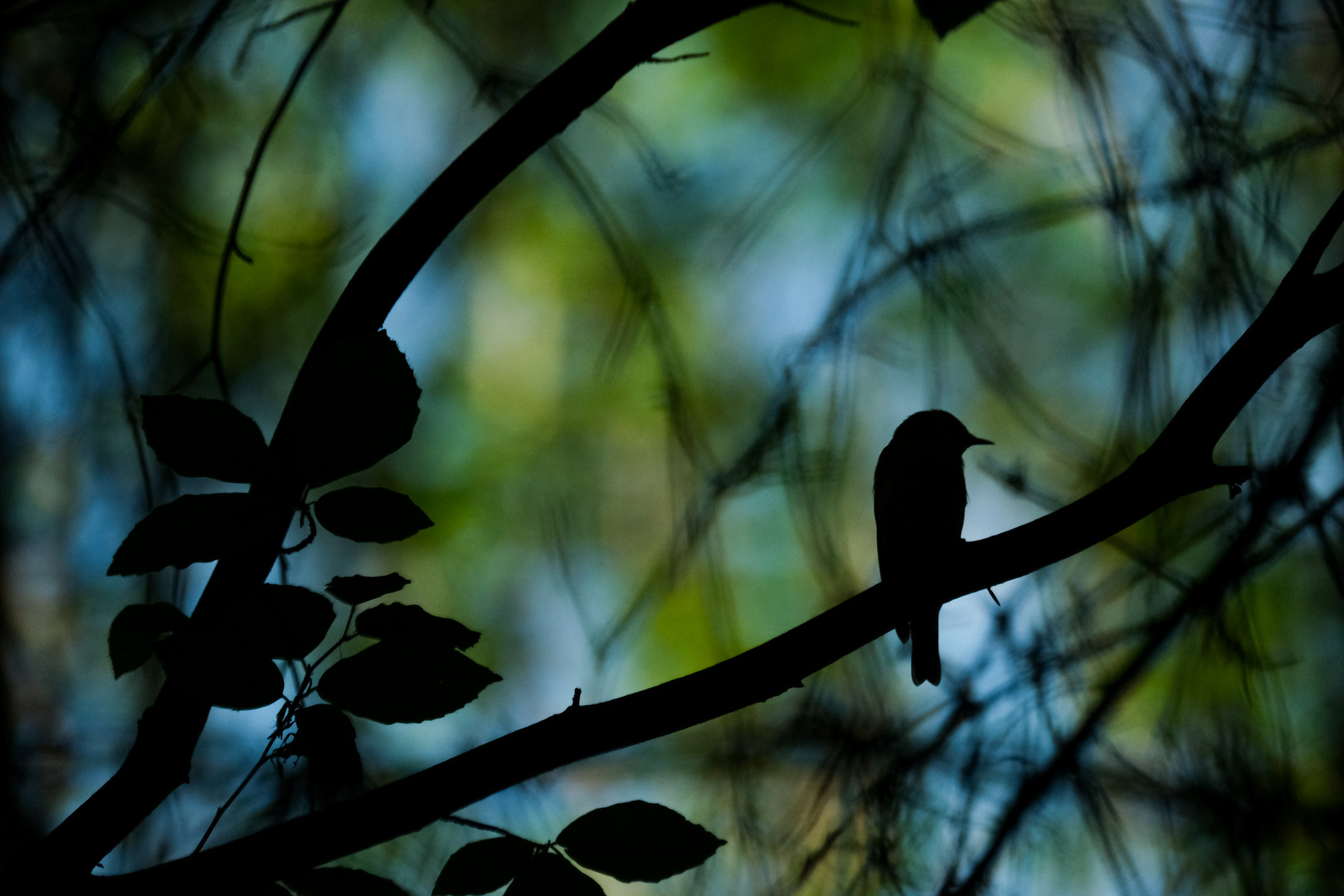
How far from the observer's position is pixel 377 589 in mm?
1048

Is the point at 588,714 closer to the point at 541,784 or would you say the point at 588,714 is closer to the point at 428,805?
the point at 428,805

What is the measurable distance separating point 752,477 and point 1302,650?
1.52m

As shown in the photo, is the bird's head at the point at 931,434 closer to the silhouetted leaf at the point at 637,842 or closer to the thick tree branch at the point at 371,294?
the thick tree branch at the point at 371,294

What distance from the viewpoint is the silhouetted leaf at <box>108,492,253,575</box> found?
93cm

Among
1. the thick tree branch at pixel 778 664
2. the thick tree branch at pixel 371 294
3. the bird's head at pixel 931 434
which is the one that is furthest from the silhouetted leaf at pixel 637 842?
the bird's head at pixel 931 434

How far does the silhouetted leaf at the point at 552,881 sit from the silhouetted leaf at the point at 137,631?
1.39 feet

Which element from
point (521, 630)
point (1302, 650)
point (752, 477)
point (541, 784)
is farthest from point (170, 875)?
point (1302, 650)

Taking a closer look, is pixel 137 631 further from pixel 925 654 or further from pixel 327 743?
pixel 925 654

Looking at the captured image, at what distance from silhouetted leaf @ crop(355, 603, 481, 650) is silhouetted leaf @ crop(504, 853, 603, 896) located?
21cm

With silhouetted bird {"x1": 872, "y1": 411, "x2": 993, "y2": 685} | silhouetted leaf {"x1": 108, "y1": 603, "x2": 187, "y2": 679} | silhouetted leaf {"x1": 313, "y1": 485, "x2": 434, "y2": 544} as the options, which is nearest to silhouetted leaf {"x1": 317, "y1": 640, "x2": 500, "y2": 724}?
silhouetted leaf {"x1": 313, "y1": 485, "x2": 434, "y2": 544}

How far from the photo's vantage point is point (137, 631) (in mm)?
1085

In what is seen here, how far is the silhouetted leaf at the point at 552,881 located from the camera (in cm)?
96

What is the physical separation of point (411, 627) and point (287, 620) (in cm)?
11

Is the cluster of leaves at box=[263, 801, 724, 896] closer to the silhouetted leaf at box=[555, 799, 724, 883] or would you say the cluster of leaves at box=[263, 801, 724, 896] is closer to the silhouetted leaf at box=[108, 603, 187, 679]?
the silhouetted leaf at box=[555, 799, 724, 883]
